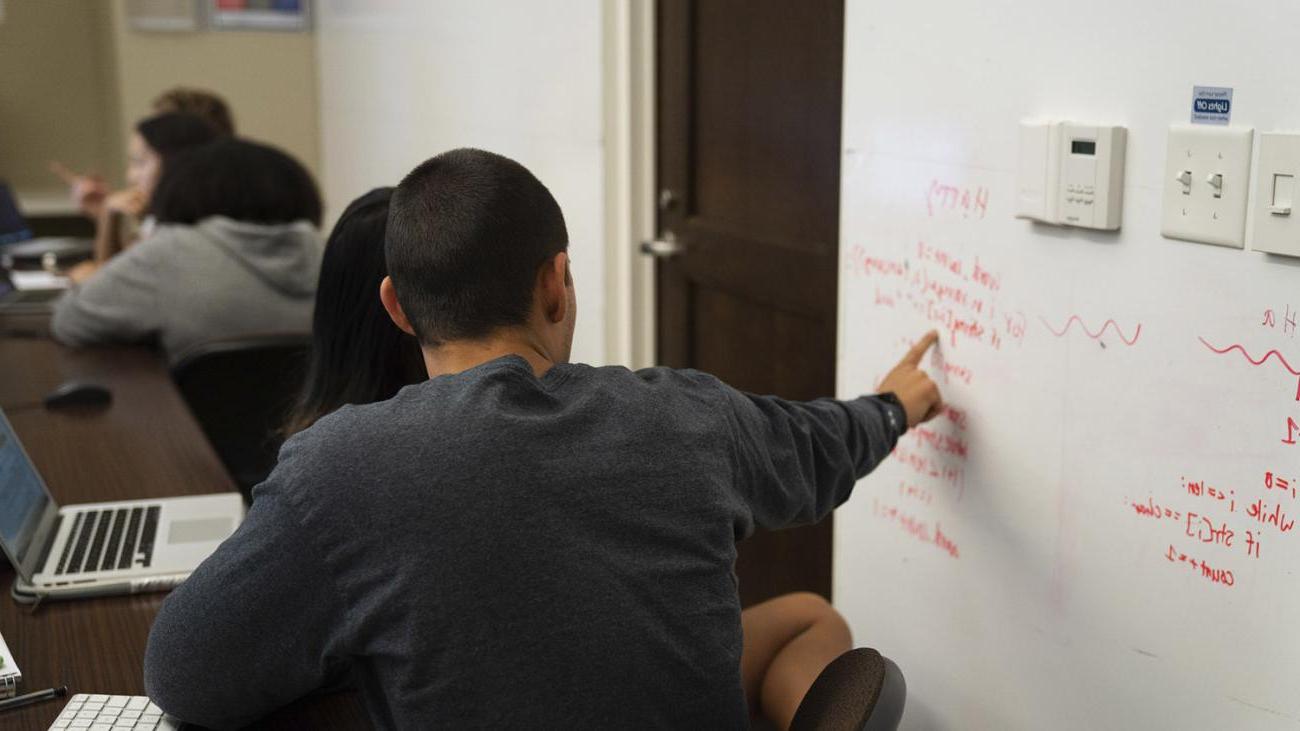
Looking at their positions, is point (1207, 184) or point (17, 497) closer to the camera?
point (1207, 184)

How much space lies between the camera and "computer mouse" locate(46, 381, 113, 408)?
→ 7.72 ft

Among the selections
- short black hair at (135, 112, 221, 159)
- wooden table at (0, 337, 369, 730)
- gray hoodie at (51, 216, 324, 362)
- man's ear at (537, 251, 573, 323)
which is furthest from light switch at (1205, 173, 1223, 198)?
short black hair at (135, 112, 221, 159)

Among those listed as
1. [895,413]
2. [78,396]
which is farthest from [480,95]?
[895,413]

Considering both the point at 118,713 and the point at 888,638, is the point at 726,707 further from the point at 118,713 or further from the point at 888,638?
the point at 888,638

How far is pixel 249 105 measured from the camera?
17.8 ft

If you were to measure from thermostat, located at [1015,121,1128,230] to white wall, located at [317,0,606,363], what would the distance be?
54.4 inches

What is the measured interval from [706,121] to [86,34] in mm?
3849

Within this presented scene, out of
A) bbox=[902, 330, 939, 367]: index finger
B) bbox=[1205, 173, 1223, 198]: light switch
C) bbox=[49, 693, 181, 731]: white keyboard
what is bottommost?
bbox=[49, 693, 181, 731]: white keyboard

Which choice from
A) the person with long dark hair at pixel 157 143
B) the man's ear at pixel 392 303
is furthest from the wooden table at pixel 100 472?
the person with long dark hair at pixel 157 143

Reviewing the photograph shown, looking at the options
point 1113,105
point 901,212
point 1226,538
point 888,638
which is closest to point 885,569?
point 888,638

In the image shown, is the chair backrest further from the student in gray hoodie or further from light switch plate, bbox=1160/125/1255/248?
the student in gray hoodie

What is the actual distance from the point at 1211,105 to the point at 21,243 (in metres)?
4.13

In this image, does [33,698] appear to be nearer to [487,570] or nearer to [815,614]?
[487,570]

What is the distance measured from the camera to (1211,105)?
1264 millimetres
